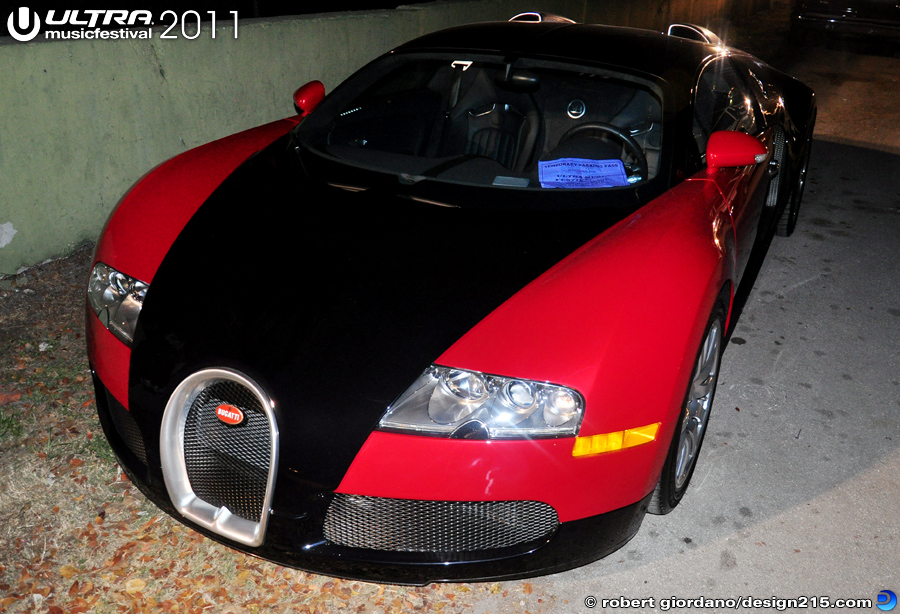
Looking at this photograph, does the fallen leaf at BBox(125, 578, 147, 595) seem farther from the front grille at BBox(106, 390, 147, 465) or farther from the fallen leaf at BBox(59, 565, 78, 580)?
the front grille at BBox(106, 390, 147, 465)

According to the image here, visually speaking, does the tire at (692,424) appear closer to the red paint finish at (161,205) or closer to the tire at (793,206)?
the red paint finish at (161,205)

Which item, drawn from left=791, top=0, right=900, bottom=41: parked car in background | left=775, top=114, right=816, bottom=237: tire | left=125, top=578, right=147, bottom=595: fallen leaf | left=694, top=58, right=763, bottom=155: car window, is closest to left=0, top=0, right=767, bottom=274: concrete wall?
left=125, top=578, right=147, bottom=595: fallen leaf

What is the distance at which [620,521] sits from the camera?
2094 millimetres

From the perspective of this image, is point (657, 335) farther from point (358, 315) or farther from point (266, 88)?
point (266, 88)

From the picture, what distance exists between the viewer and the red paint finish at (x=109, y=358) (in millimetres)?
2164

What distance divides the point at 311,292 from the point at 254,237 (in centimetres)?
38

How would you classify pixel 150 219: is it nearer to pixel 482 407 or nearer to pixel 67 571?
pixel 67 571

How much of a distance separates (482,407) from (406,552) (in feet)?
1.38

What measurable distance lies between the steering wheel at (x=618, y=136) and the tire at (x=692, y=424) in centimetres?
64

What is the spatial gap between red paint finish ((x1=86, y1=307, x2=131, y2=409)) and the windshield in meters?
1.06

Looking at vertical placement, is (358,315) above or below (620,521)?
above

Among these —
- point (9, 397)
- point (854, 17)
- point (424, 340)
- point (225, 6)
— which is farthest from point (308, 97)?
point (854, 17)

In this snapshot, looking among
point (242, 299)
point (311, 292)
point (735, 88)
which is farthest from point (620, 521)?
point (735, 88)

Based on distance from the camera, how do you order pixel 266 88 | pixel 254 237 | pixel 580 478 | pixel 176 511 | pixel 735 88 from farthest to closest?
pixel 266 88 → pixel 735 88 → pixel 254 237 → pixel 176 511 → pixel 580 478
